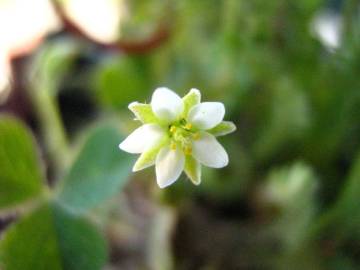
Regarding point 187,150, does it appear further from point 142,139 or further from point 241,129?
point 241,129

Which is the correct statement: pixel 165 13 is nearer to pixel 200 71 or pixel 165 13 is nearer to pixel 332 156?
pixel 200 71

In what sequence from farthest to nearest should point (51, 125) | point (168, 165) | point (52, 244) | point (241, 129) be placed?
point (51, 125)
point (241, 129)
point (52, 244)
point (168, 165)

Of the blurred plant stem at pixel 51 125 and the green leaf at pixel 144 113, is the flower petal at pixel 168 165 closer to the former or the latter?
the green leaf at pixel 144 113

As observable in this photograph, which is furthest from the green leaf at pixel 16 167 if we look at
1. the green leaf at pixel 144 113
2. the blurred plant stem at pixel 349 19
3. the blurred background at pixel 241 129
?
the blurred plant stem at pixel 349 19

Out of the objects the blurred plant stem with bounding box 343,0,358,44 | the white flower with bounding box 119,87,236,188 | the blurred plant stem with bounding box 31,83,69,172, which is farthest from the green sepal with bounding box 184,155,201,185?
the blurred plant stem with bounding box 31,83,69,172

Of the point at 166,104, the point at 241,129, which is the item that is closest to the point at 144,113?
the point at 166,104

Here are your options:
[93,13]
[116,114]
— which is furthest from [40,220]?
[93,13]
